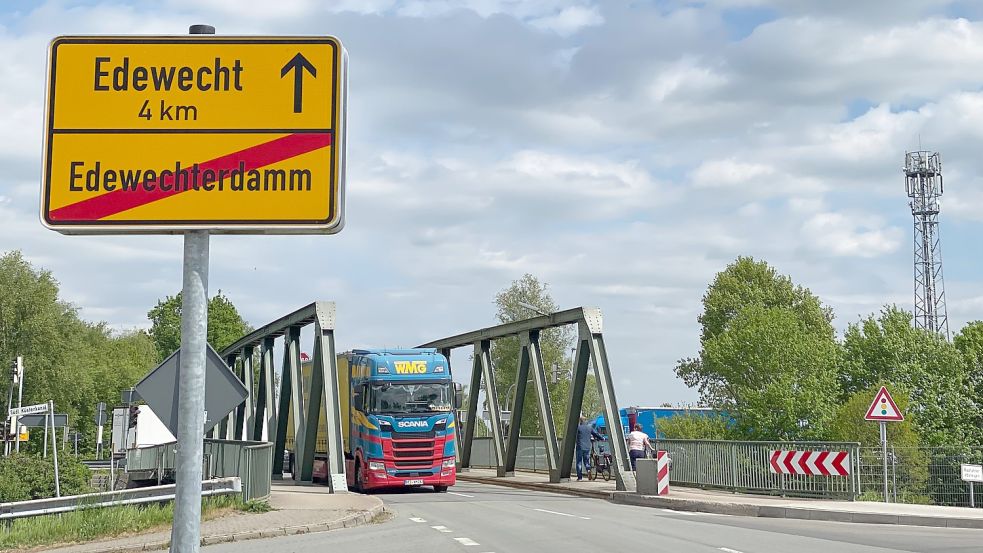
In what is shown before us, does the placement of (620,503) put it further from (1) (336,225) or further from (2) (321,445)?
(1) (336,225)

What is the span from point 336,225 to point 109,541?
1224 centimetres

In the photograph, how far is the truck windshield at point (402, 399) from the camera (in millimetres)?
26719

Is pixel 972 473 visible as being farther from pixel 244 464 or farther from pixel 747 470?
pixel 244 464

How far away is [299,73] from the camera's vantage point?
16.9ft

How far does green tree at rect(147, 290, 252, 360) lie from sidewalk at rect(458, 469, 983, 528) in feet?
221

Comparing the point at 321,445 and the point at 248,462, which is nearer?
the point at 248,462

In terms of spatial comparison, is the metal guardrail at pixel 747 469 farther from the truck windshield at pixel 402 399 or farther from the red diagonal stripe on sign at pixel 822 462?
the truck windshield at pixel 402 399

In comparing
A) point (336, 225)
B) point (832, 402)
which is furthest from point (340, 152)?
point (832, 402)

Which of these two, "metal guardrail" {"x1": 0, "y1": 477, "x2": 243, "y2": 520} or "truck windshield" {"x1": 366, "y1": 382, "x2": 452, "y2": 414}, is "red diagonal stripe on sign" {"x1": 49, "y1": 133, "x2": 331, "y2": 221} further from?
"truck windshield" {"x1": 366, "y1": 382, "x2": 452, "y2": 414}

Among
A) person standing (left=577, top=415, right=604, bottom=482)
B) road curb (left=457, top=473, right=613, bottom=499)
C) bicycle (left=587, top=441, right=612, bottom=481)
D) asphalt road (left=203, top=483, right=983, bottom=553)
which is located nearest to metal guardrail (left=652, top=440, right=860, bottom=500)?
person standing (left=577, top=415, right=604, bottom=482)

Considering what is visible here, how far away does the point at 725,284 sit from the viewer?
241 feet

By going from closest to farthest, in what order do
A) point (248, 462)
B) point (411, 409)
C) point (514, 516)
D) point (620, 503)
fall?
point (514, 516)
point (248, 462)
point (620, 503)
point (411, 409)

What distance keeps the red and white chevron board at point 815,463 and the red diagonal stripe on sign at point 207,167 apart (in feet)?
66.1

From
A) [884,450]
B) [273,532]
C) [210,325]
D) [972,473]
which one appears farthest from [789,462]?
[210,325]
